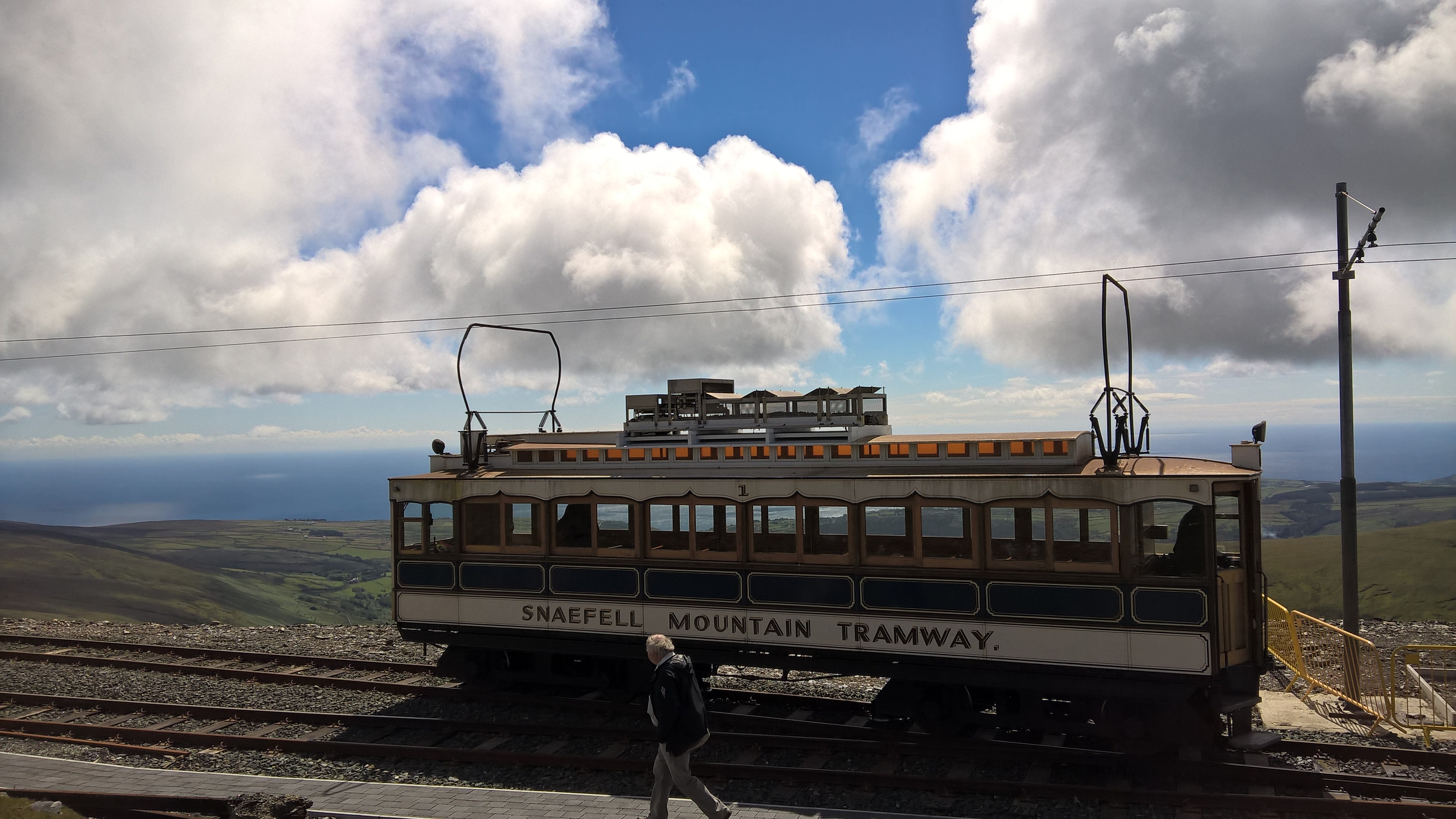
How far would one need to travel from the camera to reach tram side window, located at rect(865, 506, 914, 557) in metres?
9.77

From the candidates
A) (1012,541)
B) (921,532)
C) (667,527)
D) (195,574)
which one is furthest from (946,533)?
(195,574)

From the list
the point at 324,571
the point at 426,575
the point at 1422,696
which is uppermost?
the point at 426,575

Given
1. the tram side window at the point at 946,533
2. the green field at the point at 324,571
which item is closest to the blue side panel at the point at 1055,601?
the tram side window at the point at 946,533

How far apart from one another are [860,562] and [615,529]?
3686mm

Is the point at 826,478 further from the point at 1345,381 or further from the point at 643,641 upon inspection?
the point at 1345,381

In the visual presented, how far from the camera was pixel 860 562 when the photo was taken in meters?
9.62

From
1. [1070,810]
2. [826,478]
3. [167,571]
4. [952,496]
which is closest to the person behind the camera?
[1070,810]

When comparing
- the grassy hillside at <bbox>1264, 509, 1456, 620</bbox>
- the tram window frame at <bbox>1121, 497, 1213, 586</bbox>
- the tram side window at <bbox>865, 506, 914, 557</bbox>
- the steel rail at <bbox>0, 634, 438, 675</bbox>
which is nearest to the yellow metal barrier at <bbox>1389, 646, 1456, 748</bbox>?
the tram window frame at <bbox>1121, 497, 1213, 586</bbox>

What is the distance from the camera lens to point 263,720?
11.2 metres

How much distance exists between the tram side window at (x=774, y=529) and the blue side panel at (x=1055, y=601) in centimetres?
235

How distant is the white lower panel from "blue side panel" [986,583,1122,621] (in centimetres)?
13

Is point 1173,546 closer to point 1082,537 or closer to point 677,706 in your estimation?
point 1082,537

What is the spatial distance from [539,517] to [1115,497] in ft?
22.6

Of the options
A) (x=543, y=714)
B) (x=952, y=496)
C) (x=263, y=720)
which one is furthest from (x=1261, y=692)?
(x=263, y=720)
